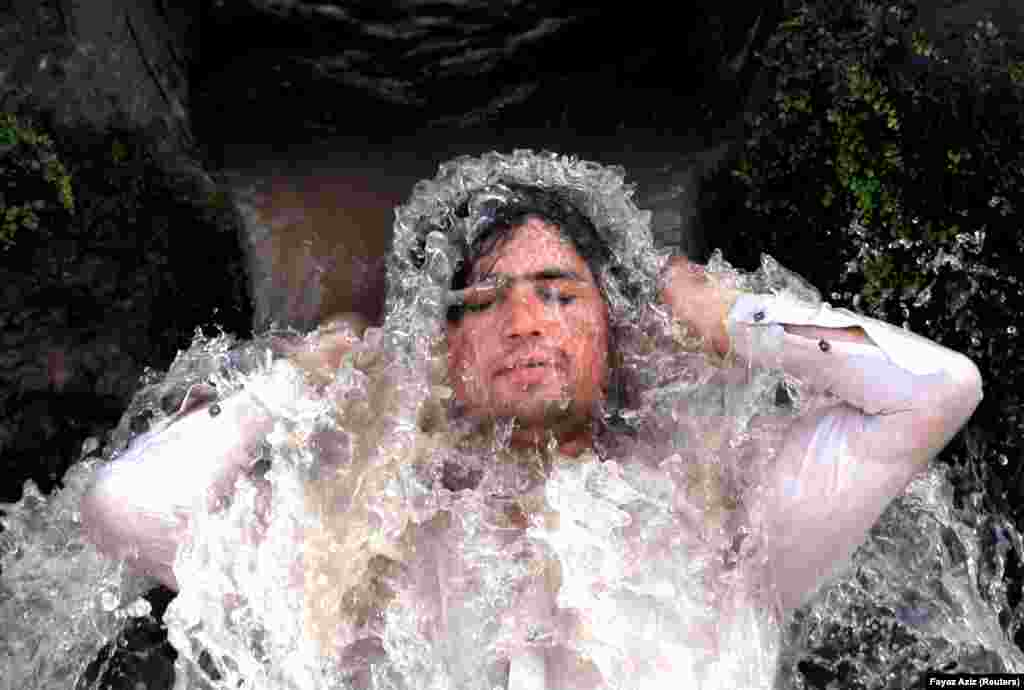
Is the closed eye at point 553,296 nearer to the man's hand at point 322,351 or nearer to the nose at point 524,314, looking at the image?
the nose at point 524,314

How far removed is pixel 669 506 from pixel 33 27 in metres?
2.64

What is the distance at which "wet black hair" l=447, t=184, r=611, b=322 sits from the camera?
366 centimetres

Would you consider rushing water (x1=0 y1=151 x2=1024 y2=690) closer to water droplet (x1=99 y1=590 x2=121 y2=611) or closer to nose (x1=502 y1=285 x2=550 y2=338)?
water droplet (x1=99 y1=590 x2=121 y2=611)

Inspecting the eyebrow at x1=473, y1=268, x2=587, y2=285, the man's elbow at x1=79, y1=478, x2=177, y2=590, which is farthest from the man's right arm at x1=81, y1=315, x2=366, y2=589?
the eyebrow at x1=473, y1=268, x2=587, y2=285

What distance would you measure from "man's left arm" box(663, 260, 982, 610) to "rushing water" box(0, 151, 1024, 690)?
4.4 inches

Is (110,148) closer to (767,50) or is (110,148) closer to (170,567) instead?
(170,567)

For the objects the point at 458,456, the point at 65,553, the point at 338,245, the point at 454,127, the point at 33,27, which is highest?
the point at 33,27

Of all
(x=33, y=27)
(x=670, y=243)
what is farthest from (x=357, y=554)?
(x=33, y=27)

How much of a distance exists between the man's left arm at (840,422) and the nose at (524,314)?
524mm

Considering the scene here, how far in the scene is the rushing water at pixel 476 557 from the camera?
3.24 m

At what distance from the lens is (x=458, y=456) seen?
3557mm

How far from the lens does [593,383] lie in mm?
3529

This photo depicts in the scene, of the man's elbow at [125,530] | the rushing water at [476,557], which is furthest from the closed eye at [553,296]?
the man's elbow at [125,530]

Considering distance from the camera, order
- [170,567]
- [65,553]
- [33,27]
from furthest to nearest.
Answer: [33,27], [65,553], [170,567]
